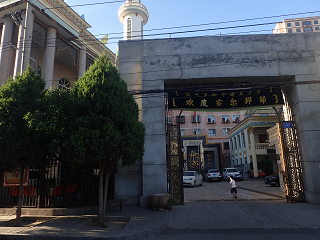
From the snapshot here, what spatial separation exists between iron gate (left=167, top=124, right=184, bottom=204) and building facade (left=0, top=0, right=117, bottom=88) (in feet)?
30.9

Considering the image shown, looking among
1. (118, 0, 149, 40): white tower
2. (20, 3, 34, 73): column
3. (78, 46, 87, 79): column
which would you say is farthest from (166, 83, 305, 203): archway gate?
(118, 0, 149, 40): white tower

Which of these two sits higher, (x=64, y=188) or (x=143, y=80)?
(x=143, y=80)

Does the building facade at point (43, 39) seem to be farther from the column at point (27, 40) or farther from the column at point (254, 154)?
the column at point (254, 154)

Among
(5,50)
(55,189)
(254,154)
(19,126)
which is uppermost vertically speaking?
(5,50)

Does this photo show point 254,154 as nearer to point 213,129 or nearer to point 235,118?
point 213,129

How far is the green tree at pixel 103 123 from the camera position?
704 centimetres

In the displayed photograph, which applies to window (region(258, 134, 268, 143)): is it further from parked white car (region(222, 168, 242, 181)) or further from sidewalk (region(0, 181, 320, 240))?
sidewalk (region(0, 181, 320, 240))

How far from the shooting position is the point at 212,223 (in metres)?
7.44

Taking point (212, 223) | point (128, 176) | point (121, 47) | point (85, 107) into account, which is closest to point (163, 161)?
point (128, 176)

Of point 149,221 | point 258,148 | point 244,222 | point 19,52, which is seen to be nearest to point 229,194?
point 244,222

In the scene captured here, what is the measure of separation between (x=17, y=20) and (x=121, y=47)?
9365 millimetres

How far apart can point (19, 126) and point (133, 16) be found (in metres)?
33.5

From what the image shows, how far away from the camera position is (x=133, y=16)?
120 feet

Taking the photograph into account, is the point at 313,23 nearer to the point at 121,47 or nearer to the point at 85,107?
the point at 121,47
